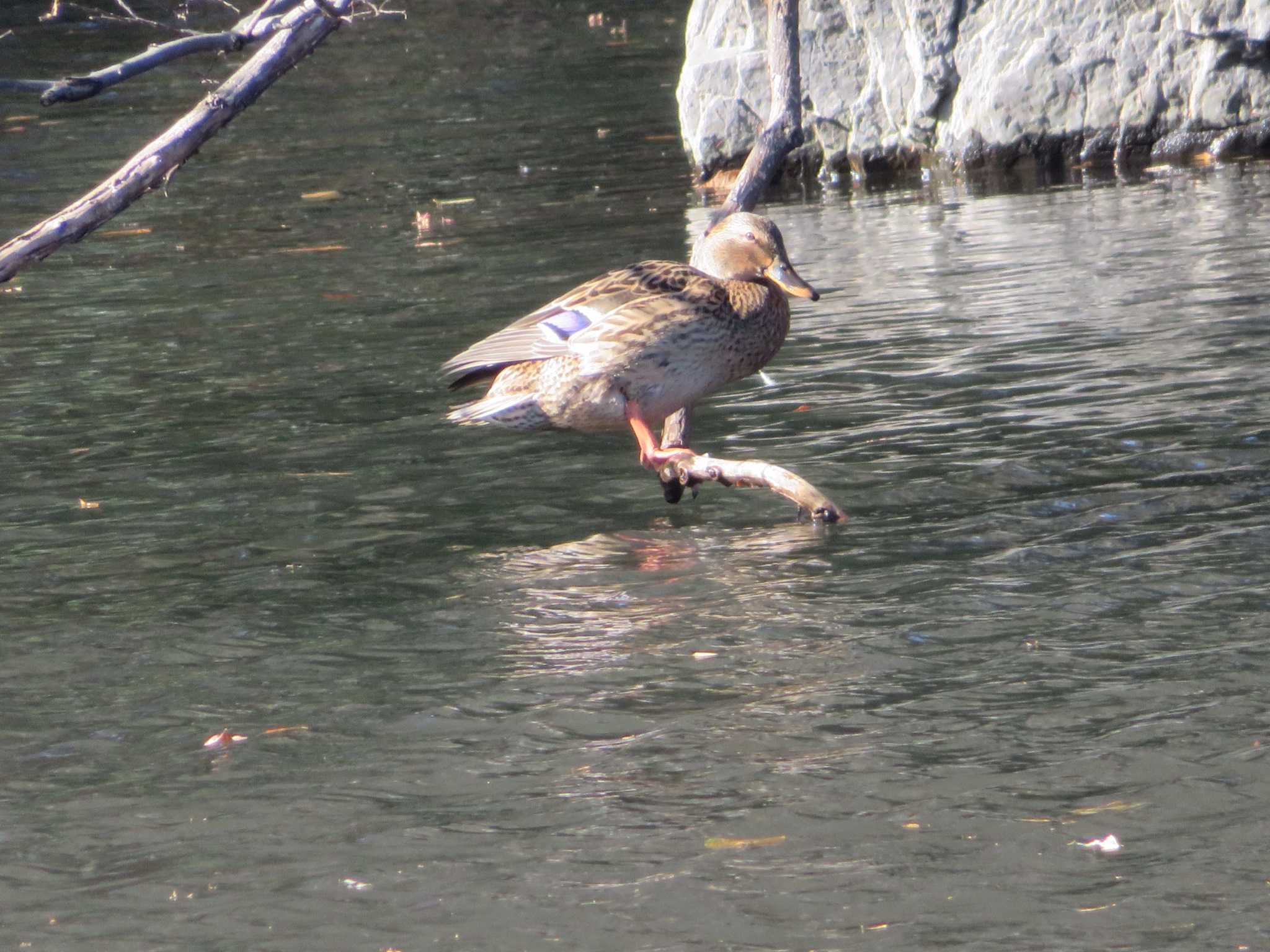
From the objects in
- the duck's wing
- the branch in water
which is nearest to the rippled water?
the branch in water

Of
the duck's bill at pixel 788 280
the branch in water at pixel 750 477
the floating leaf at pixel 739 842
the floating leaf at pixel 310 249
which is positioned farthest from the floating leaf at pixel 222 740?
the floating leaf at pixel 310 249

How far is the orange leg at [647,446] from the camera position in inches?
241

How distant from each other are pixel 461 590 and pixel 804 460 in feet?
6.04

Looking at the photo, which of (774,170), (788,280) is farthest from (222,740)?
(774,170)

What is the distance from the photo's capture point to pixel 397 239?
12789mm

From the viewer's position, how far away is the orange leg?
20.1 ft

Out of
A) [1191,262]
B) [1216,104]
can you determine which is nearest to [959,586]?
[1191,262]

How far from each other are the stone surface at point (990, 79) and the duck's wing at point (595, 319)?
290 inches

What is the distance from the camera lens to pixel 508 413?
21.8ft

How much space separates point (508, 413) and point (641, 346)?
571mm

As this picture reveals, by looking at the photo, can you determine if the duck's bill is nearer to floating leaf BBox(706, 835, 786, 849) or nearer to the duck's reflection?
the duck's reflection

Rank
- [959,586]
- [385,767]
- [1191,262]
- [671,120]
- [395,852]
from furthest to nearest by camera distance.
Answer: [671,120] → [1191,262] → [959,586] → [385,767] → [395,852]

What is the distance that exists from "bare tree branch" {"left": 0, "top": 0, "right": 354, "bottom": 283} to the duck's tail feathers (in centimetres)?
164

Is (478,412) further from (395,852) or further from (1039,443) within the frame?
(395,852)
